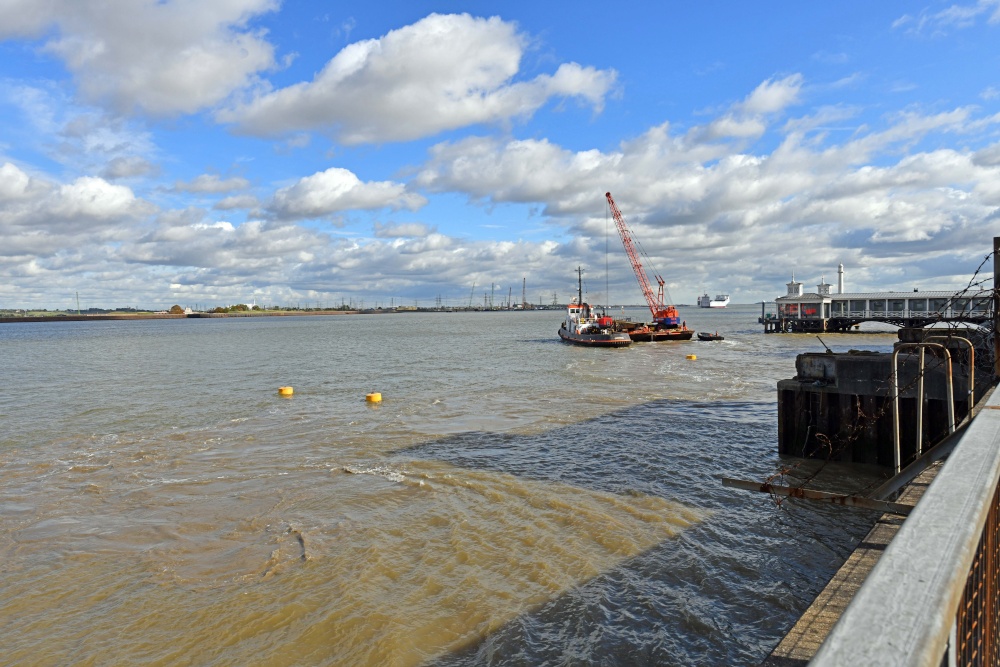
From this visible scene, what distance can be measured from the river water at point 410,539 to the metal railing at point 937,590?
5144mm

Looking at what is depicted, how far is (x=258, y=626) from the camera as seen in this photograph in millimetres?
8055

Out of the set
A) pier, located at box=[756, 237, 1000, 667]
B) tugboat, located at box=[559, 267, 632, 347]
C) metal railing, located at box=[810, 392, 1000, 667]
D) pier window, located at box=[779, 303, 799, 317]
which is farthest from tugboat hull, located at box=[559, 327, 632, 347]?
metal railing, located at box=[810, 392, 1000, 667]

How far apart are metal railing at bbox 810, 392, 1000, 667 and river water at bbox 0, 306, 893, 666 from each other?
5.14m

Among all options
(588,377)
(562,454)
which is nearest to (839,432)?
(562,454)

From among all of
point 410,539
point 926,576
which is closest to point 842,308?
point 410,539

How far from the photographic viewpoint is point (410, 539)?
10805 mm

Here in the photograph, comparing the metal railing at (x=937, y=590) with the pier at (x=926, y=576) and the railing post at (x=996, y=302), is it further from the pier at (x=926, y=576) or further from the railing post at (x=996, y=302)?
the railing post at (x=996, y=302)

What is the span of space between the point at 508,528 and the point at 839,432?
911 cm

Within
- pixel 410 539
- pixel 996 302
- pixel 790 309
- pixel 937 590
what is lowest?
pixel 410 539

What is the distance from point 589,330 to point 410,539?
5908 cm

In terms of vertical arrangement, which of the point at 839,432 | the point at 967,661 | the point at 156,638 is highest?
the point at 967,661

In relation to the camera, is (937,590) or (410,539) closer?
(937,590)

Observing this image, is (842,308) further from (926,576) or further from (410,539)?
(926,576)

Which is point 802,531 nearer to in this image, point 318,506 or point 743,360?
point 318,506
